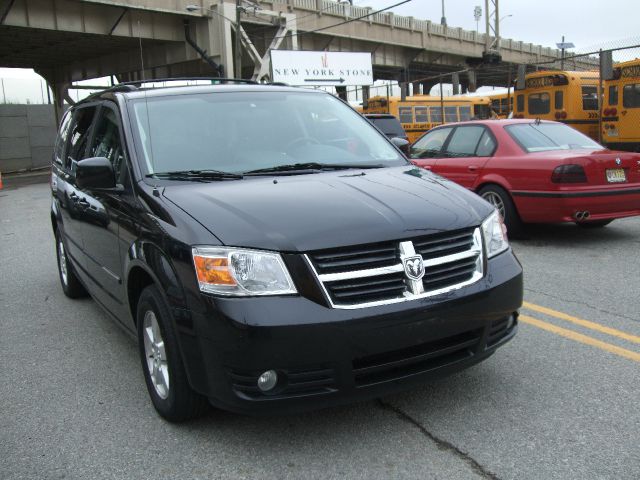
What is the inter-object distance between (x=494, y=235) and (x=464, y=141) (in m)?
5.57

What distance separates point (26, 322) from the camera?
534 centimetres

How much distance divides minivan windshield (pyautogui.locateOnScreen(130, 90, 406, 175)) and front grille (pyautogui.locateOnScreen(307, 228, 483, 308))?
3.78 feet

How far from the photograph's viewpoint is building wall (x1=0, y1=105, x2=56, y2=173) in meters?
35.9

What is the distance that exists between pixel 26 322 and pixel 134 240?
2.55 metres

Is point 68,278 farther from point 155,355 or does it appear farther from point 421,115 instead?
point 421,115

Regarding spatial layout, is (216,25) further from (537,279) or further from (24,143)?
(537,279)

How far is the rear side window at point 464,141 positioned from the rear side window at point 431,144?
0.21m

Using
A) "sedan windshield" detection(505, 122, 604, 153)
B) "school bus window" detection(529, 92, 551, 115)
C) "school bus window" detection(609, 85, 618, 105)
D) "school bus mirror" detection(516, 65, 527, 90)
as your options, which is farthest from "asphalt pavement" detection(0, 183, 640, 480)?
"school bus window" detection(529, 92, 551, 115)

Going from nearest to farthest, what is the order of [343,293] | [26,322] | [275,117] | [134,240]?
1. [343,293]
2. [134,240]
3. [275,117]
4. [26,322]

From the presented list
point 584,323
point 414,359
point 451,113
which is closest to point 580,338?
point 584,323

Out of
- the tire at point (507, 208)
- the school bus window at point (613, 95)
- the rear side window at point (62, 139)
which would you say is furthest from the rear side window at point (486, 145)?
the school bus window at point (613, 95)

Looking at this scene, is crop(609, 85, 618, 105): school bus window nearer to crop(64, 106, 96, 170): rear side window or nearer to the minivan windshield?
the minivan windshield

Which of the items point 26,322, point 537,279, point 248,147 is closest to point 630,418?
point 248,147

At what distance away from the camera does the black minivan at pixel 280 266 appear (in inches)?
107
